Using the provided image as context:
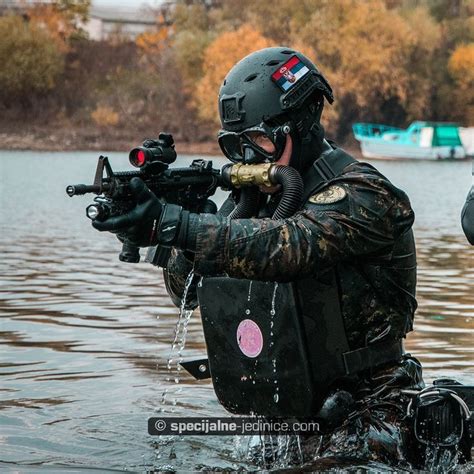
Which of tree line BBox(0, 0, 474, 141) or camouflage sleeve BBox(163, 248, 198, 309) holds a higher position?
tree line BBox(0, 0, 474, 141)

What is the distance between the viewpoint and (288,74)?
17.7 feet

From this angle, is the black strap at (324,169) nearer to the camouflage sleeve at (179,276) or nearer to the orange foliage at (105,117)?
the camouflage sleeve at (179,276)

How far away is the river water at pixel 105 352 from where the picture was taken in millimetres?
6273

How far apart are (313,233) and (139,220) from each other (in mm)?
715

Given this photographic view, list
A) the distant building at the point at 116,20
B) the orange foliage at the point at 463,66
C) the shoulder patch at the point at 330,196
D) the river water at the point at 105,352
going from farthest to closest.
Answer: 1. the distant building at the point at 116,20
2. the orange foliage at the point at 463,66
3. the river water at the point at 105,352
4. the shoulder patch at the point at 330,196

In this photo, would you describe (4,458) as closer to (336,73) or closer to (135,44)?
(336,73)

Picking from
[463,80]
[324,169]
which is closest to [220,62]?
[463,80]

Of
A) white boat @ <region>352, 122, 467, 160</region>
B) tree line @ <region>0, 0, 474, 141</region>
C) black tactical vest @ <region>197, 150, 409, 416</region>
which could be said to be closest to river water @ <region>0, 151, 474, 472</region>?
black tactical vest @ <region>197, 150, 409, 416</region>

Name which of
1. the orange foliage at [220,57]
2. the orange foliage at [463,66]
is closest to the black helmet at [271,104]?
the orange foliage at [220,57]

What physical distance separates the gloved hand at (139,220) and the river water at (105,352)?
158 centimetres

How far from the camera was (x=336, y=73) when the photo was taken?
7094 cm

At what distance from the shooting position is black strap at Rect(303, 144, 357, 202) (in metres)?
5.24

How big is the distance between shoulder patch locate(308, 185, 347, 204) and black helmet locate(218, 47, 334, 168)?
32 cm

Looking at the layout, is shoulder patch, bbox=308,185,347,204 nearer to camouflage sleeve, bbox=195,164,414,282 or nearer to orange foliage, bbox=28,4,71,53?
camouflage sleeve, bbox=195,164,414,282
